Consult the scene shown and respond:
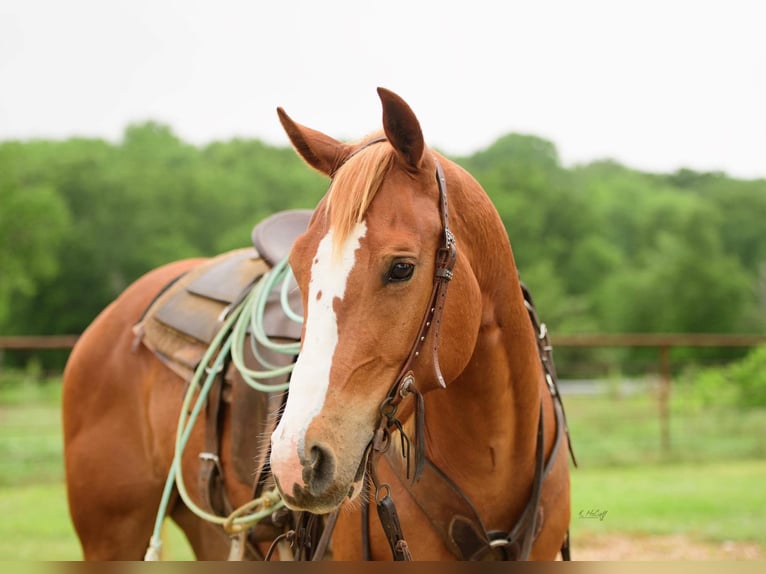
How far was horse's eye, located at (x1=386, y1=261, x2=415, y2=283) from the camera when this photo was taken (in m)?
1.63

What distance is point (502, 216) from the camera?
127 ft

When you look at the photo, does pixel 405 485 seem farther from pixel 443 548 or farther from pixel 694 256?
pixel 694 256

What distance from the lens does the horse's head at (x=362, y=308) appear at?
59.4 inches

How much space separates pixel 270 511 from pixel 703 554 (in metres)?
4.36

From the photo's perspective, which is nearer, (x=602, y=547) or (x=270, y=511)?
(x=270, y=511)

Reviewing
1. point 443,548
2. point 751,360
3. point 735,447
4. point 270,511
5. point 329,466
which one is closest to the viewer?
point 329,466

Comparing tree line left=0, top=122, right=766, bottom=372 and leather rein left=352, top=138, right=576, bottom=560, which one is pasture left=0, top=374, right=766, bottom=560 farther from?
tree line left=0, top=122, right=766, bottom=372

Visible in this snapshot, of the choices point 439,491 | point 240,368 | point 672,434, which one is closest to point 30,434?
point 240,368

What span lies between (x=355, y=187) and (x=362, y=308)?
0.28 m

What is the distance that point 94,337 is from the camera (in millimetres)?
3396

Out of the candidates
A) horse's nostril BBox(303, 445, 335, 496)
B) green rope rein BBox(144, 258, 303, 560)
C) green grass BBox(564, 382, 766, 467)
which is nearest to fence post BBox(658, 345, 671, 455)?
green grass BBox(564, 382, 766, 467)

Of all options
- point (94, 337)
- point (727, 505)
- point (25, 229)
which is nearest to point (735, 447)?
point (727, 505)

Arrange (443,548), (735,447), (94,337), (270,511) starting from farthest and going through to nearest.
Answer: (735,447) → (94,337) → (270,511) → (443,548)

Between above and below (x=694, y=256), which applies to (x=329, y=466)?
above
